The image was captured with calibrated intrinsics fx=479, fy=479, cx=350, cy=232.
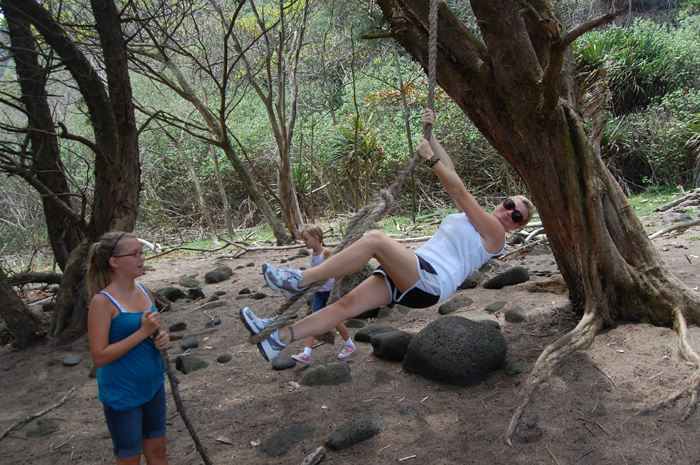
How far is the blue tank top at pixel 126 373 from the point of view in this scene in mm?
1928

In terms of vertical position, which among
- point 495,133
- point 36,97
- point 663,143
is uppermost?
point 36,97

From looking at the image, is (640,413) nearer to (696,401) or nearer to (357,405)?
(696,401)

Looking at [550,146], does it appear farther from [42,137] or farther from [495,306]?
[42,137]

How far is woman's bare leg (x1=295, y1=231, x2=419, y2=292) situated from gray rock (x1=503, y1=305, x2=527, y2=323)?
1718 mm

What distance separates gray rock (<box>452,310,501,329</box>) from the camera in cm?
372

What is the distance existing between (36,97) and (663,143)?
9.86m

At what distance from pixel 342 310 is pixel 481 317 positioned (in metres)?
1.82

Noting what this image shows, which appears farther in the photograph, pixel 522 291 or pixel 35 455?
pixel 522 291

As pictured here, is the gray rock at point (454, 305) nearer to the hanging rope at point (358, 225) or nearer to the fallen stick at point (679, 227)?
the hanging rope at point (358, 225)

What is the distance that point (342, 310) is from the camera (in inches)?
98.2

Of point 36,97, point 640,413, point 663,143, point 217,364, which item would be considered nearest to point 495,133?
point 640,413

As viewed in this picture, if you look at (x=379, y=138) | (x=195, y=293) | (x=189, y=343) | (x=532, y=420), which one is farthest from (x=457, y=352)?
(x=379, y=138)

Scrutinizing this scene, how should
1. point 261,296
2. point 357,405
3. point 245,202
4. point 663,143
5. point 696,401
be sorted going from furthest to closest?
point 245,202 < point 663,143 < point 261,296 < point 357,405 < point 696,401

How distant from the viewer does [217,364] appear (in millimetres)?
3895
